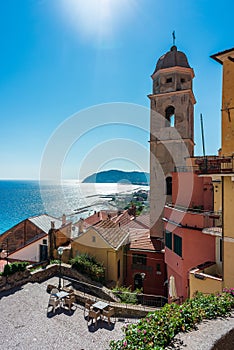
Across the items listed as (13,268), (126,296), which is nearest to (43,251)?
(13,268)

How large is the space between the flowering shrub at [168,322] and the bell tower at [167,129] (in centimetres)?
1246

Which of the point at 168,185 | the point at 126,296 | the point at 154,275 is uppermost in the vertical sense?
the point at 168,185

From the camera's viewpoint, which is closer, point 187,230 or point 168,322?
point 168,322

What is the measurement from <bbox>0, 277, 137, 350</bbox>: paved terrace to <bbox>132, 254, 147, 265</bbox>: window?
25.9 ft

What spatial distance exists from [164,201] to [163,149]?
174 inches

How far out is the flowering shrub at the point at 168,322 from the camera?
5055mm

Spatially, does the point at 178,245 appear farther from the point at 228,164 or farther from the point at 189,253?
the point at 228,164

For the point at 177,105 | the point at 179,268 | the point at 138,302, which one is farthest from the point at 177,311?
the point at 177,105

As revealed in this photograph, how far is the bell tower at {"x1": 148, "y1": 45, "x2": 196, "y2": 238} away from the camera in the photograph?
1944cm

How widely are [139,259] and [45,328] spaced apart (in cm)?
1076

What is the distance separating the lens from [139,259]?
19.9 metres

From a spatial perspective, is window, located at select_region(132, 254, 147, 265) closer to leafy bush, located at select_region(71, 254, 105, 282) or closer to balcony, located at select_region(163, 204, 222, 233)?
leafy bush, located at select_region(71, 254, 105, 282)

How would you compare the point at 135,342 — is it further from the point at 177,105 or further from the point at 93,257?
the point at 177,105

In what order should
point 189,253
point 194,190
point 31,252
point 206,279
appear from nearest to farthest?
point 206,279 < point 189,253 < point 194,190 < point 31,252
